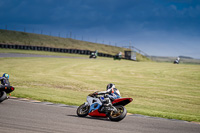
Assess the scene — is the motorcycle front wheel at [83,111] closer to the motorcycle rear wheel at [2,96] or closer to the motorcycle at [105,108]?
the motorcycle at [105,108]

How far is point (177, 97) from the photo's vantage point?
16359 mm

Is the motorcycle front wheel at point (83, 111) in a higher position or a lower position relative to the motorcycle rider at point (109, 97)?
lower

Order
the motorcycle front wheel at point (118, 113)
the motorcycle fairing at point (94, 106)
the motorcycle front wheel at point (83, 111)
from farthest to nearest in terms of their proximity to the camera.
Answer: the motorcycle front wheel at point (83, 111) → the motorcycle fairing at point (94, 106) → the motorcycle front wheel at point (118, 113)

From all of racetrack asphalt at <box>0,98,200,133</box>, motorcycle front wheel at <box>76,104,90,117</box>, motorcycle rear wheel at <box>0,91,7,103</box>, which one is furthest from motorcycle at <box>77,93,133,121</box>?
motorcycle rear wheel at <box>0,91,7,103</box>

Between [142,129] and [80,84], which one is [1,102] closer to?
[142,129]

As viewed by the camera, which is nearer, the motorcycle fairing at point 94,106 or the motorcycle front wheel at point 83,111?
the motorcycle fairing at point 94,106

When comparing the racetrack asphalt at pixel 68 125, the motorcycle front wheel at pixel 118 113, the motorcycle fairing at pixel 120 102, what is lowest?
the racetrack asphalt at pixel 68 125

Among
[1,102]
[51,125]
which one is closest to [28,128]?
[51,125]

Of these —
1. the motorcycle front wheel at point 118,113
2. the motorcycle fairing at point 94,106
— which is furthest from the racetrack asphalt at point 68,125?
the motorcycle fairing at point 94,106

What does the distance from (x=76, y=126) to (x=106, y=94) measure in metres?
2.19

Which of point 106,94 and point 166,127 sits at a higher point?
point 106,94

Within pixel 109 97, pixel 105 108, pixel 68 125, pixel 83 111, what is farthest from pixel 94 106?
pixel 68 125

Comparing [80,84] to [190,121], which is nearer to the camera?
[190,121]

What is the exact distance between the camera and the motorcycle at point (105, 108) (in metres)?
8.01
